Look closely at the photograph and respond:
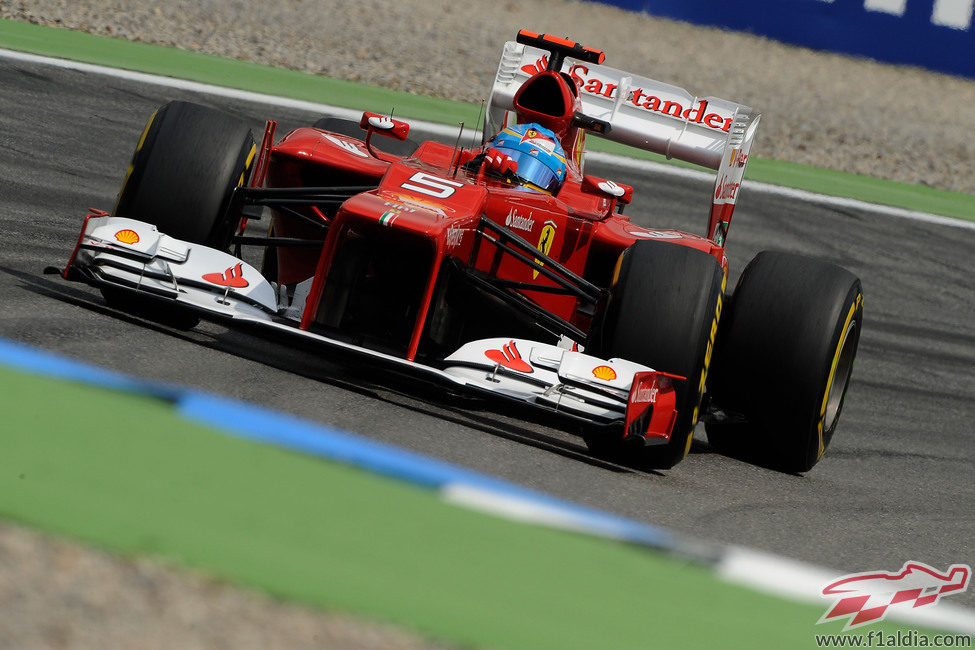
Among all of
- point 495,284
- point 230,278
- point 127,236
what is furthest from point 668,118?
point 127,236

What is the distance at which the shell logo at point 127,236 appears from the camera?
5559mm

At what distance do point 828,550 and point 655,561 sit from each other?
41.7 inches

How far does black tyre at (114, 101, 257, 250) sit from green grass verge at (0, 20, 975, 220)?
23.2ft

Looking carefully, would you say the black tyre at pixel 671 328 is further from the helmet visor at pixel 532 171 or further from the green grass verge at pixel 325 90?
the green grass verge at pixel 325 90

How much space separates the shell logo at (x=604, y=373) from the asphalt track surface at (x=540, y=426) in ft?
1.20

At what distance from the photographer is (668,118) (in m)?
8.08

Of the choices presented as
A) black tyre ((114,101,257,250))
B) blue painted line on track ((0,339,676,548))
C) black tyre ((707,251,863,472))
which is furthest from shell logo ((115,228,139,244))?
black tyre ((707,251,863,472))

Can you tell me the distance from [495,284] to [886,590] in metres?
2.41

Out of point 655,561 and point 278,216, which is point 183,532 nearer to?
point 655,561

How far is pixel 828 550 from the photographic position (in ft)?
15.4

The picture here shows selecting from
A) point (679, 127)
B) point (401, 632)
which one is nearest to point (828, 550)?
point (401, 632)

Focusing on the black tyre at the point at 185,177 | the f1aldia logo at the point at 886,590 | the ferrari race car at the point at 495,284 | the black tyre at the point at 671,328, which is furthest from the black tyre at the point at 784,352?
the black tyre at the point at 185,177

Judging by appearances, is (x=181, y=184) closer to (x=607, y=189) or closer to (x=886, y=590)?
(x=607, y=189)

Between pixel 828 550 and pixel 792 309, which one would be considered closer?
pixel 828 550
